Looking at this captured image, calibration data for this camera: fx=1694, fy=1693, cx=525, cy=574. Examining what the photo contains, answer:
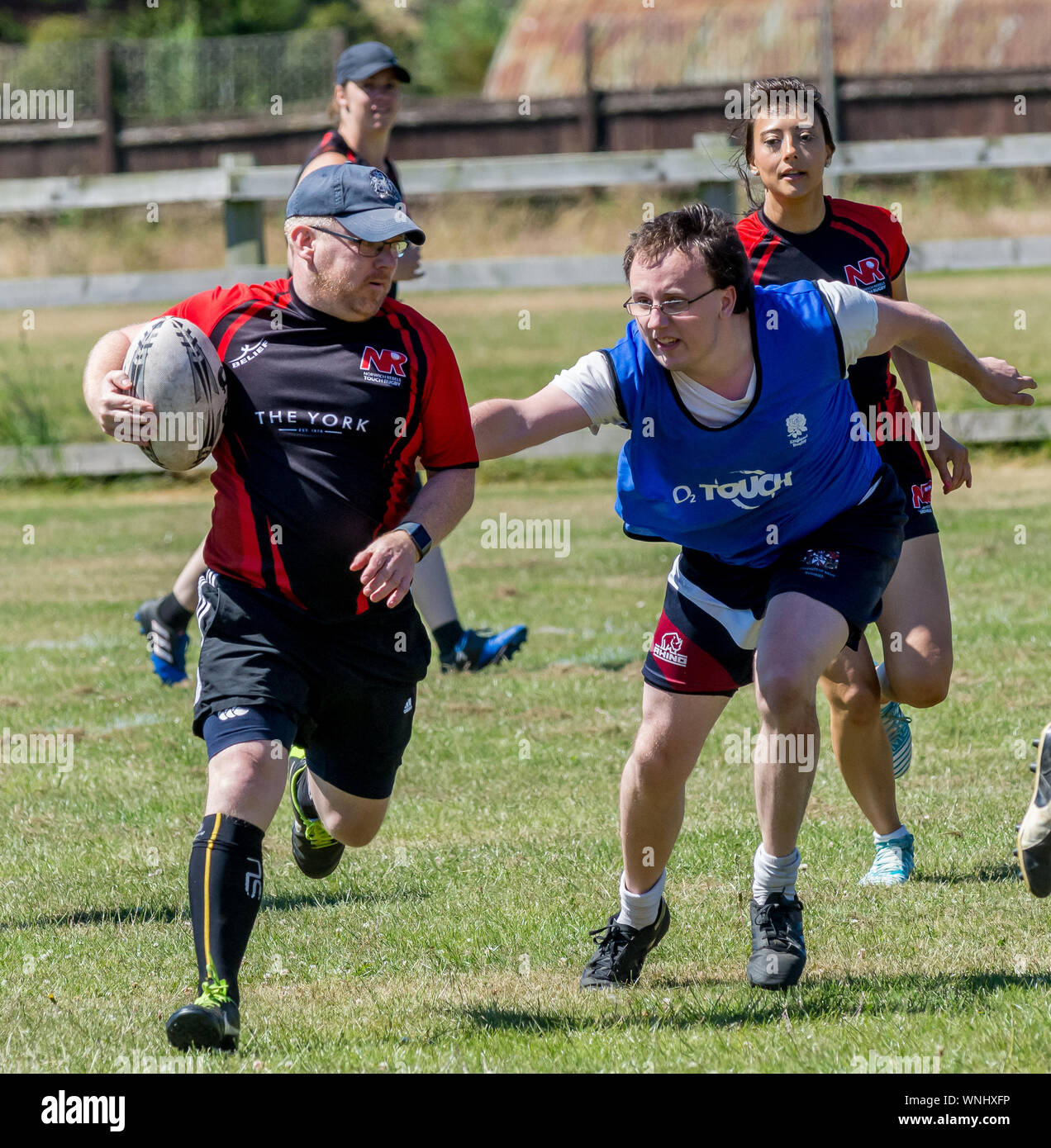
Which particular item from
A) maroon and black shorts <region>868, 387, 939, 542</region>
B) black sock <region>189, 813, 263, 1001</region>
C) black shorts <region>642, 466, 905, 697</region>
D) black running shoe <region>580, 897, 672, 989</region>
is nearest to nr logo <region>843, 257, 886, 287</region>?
maroon and black shorts <region>868, 387, 939, 542</region>

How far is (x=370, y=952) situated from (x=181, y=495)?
9.54 m

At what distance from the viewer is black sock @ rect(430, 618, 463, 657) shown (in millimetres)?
8266

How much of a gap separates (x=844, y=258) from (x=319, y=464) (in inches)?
78.1

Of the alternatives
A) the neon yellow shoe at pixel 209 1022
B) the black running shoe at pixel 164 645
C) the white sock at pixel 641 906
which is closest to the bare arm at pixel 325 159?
the black running shoe at pixel 164 645

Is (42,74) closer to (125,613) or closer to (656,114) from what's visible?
(656,114)

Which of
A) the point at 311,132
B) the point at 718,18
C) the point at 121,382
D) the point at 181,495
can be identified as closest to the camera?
the point at 121,382

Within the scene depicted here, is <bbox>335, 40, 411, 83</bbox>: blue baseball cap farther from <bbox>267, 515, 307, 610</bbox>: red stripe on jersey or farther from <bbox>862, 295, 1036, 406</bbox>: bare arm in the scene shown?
<bbox>267, 515, 307, 610</bbox>: red stripe on jersey

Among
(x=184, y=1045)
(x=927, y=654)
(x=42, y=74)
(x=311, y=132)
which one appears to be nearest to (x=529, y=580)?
(x=927, y=654)

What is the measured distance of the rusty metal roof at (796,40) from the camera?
1353 inches

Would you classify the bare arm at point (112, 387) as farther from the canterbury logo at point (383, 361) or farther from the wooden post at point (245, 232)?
the wooden post at point (245, 232)

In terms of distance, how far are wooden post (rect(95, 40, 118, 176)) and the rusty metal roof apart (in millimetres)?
11978

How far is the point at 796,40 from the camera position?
3538 centimetres

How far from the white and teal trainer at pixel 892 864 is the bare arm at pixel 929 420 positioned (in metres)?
1.15

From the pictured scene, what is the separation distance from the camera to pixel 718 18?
3681 cm
